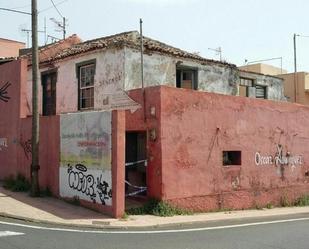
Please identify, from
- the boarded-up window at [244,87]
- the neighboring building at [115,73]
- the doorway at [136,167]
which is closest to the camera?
the doorway at [136,167]

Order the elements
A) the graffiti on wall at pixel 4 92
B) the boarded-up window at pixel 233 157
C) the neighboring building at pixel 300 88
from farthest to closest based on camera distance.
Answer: the neighboring building at pixel 300 88
the graffiti on wall at pixel 4 92
the boarded-up window at pixel 233 157

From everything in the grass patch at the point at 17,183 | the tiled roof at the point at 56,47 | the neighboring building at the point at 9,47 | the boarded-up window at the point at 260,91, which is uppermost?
the neighboring building at the point at 9,47

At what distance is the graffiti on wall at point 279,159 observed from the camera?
1802 centimetres

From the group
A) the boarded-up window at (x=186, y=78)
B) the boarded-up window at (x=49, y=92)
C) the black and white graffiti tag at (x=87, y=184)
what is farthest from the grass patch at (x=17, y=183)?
the boarded-up window at (x=186, y=78)

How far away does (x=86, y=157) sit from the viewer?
14516 mm

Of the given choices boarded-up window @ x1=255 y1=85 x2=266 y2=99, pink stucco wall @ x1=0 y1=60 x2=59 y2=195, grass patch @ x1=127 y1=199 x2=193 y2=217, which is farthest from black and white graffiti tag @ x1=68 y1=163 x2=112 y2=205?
boarded-up window @ x1=255 y1=85 x2=266 y2=99

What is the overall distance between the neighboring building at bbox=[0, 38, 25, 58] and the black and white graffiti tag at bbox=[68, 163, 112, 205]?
24640 mm

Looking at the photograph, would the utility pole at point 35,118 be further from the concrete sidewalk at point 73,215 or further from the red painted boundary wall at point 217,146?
the red painted boundary wall at point 217,146

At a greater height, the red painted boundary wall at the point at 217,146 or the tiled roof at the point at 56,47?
the tiled roof at the point at 56,47

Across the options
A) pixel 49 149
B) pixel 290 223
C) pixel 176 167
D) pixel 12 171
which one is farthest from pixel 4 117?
pixel 290 223

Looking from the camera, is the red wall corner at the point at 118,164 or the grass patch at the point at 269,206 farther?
the grass patch at the point at 269,206

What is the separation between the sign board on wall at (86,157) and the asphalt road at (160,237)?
2427 mm

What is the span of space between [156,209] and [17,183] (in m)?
5.94

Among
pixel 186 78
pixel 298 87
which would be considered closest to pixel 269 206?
pixel 186 78
